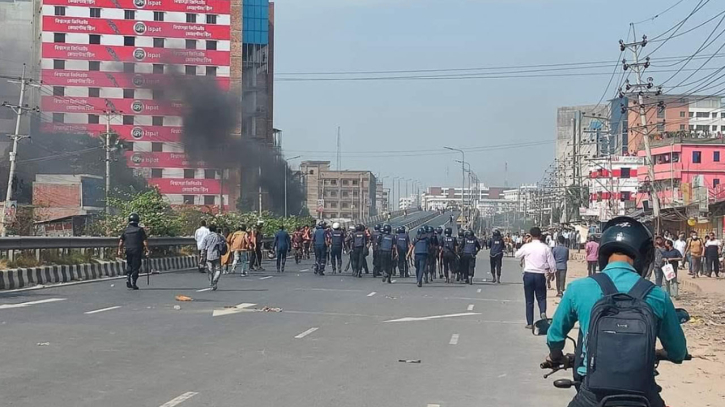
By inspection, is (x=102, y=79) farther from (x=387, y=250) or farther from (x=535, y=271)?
(x=535, y=271)

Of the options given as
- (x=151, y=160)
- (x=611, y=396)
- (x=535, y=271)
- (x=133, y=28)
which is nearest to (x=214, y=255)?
(x=535, y=271)

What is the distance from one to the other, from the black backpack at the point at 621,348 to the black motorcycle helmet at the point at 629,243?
544 mm

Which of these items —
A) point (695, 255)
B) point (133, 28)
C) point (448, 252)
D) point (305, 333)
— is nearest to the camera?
point (305, 333)

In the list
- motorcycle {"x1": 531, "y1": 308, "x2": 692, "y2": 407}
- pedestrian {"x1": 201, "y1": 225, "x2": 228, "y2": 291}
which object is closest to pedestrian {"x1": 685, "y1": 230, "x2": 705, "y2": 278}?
pedestrian {"x1": 201, "y1": 225, "x2": 228, "y2": 291}

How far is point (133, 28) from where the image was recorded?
298 ft

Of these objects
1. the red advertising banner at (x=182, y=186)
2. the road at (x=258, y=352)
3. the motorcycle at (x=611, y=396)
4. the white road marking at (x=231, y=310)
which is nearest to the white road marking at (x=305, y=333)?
the road at (x=258, y=352)

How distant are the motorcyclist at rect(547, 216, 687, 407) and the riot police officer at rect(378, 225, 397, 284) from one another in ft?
84.2

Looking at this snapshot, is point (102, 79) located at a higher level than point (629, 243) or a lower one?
higher

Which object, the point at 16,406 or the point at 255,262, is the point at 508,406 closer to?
the point at 16,406

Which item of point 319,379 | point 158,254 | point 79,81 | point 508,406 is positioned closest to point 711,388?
point 508,406

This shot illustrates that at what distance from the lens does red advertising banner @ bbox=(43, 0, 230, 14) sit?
92438 millimetres

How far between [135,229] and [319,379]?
13393 millimetres

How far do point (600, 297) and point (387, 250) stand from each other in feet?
87.4

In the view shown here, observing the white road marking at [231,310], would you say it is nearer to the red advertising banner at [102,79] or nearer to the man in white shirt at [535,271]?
the man in white shirt at [535,271]
